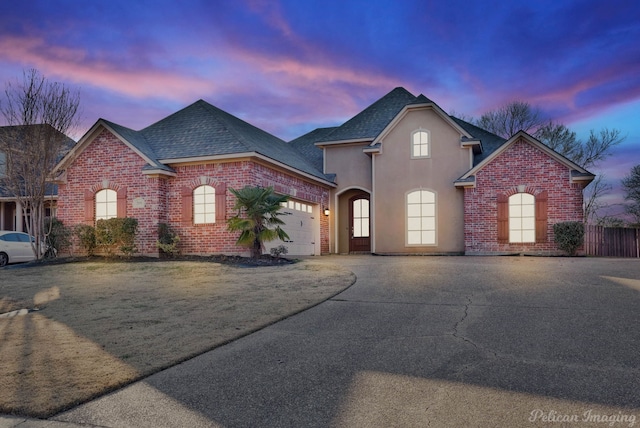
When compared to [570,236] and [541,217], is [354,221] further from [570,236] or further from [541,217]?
[570,236]

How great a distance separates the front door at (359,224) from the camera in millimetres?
20906

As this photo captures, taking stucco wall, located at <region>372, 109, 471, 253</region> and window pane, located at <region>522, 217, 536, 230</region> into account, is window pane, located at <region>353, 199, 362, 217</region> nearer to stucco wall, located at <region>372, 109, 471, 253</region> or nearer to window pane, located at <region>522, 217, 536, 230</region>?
stucco wall, located at <region>372, 109, 471, 253</region>

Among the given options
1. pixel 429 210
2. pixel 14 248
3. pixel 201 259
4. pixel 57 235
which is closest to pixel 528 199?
pixel 429 210

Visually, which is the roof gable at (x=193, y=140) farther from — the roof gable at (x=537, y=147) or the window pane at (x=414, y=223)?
the roof gable at (x=537, y=147)

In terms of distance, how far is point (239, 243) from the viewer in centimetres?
1366

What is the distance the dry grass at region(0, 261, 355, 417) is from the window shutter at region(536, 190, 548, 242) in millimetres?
8874

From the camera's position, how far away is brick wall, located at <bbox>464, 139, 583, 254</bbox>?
16.7 meters

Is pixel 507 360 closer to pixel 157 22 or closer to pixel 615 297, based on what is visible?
pixel 615 297

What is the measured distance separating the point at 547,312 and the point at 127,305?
20.9ft

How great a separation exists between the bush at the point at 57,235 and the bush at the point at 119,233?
1.57m

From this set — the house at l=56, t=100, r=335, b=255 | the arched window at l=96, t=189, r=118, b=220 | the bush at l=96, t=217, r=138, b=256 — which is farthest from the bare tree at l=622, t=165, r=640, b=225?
the arched window at l=96, t=189, r=118, b=220

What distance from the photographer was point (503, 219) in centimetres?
1720

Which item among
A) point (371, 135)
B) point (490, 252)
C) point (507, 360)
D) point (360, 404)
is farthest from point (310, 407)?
point (371, 135)

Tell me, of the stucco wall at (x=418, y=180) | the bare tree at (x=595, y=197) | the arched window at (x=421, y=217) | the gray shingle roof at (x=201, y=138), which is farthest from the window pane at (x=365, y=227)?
the bare tree at (x=595, y=197)
